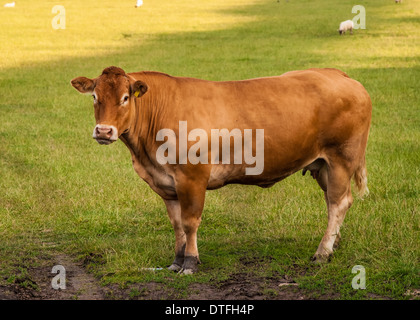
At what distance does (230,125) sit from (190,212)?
3.17 feet

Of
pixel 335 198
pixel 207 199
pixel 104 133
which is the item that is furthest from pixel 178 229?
pixel 207 199

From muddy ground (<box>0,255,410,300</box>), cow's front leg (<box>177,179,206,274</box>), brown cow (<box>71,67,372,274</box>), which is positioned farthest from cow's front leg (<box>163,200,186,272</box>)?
muddy ground (<box>0,255,410,300</box>)

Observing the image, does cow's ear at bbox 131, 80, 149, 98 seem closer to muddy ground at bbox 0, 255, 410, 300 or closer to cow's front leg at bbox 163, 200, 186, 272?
cow's front leg at bbox 163, 200, 186, 272

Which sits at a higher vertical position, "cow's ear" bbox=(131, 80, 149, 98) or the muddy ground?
"cow's ear" bbox=(131, 80, 149, 98)

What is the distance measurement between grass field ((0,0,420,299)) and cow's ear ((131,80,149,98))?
1.72 metres

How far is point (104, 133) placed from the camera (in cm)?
612

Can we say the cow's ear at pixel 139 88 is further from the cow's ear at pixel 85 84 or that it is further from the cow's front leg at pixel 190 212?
the cow's front leg at pixel 190 212

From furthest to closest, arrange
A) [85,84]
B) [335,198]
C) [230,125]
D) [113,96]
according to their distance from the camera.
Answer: [335,198], [230,125], [85,84], [113,96]

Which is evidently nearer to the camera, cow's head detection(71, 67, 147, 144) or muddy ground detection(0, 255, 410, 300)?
muddy ground detection(0, 255, 410, 300)

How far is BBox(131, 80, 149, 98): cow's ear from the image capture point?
20.8 ft

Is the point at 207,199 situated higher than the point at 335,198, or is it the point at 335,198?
the point at 335,198

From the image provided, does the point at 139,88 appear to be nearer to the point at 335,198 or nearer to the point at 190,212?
the point at 190,212

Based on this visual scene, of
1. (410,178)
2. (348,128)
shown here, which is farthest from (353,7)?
(348,128)

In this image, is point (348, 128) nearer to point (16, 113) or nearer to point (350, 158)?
point (350, 158)
